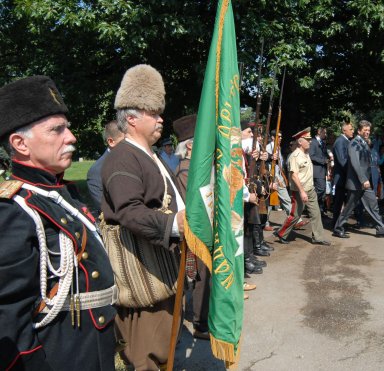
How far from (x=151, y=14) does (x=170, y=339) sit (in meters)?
6.99

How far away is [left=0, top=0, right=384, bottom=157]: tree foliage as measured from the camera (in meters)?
A: 8.46

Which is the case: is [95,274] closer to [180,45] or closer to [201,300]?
[201,300]

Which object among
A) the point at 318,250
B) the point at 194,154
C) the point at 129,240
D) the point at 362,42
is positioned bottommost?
the point at 318,250

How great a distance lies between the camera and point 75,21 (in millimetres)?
8312

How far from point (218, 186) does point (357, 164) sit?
6.06 metres

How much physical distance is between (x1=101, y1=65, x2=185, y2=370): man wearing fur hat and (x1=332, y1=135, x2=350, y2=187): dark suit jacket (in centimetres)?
627

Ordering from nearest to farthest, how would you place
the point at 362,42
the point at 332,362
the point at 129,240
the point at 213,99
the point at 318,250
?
the point at 213,99 → the point at 129,240 → the point at 332,362 → the point at 318,250 → the point at 362,42

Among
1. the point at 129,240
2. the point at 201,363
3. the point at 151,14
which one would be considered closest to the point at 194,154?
the point at 129,240

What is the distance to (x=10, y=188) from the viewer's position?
5.65 ft

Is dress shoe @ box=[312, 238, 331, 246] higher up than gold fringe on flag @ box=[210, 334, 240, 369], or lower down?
lower down

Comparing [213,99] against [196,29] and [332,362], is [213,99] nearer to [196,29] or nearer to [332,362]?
[332,362]

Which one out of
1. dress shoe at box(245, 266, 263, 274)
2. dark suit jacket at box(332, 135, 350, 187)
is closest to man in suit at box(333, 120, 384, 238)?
dark suit jacket at box(332, 135, 350, 187)

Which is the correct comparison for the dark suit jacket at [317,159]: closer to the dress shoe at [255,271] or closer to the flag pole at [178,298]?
the dress shoe at [255,271]

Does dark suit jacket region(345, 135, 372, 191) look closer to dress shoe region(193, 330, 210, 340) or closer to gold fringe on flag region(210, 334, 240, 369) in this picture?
dress shoe region(193, 330, 210, 340)
